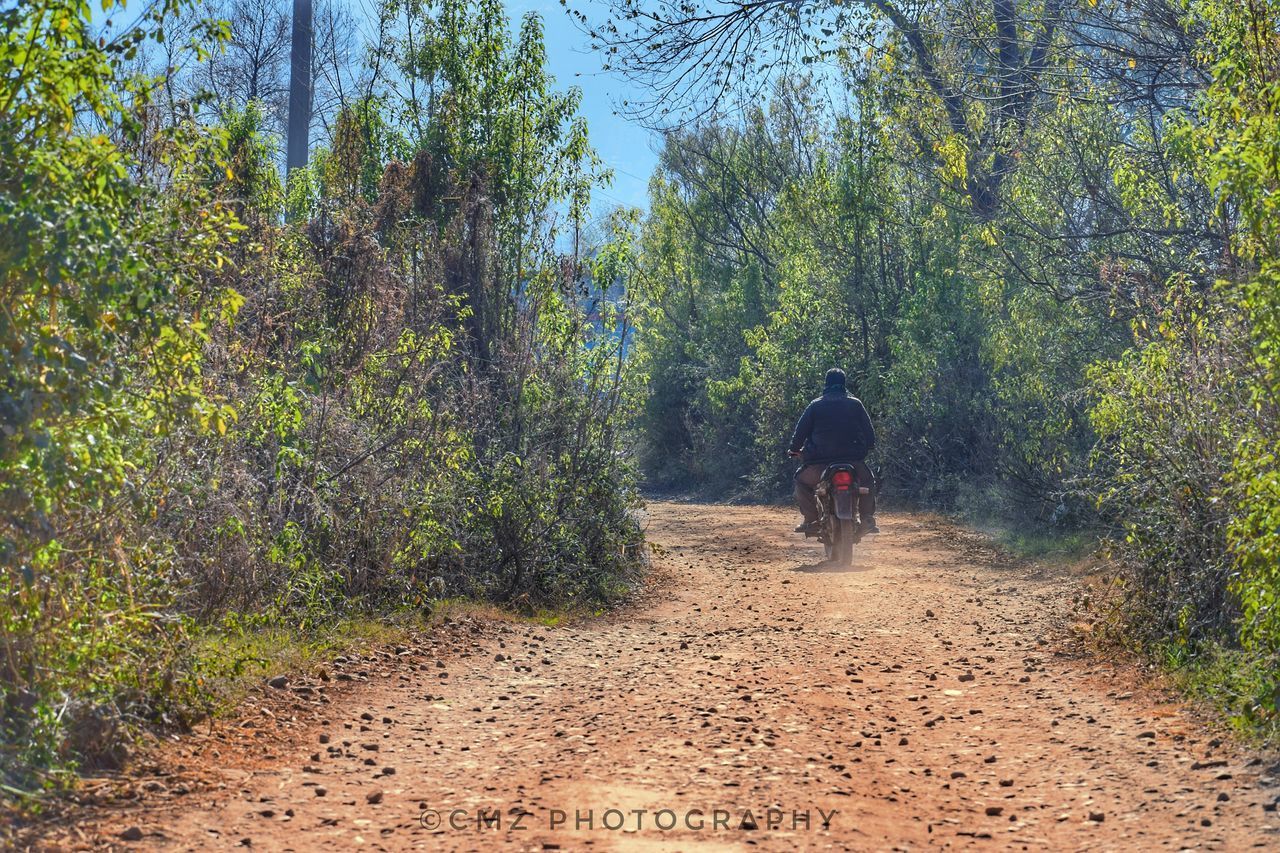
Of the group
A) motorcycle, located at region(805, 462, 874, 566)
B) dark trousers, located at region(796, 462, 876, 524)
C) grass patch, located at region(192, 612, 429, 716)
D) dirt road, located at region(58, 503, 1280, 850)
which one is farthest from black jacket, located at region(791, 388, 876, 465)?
grass patch, located at region(192, 612, 429, 716)

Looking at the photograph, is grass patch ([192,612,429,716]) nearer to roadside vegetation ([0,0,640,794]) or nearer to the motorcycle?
roadside vegetation ([0,0,640,794])

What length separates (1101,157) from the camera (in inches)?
579

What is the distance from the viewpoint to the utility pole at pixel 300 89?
75.5 ft

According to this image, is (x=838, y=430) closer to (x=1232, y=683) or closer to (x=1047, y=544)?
(x=1047, y=544)

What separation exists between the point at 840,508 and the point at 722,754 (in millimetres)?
8348

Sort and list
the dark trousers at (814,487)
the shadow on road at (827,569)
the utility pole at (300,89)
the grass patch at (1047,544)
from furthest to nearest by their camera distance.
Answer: the utility pole at (300,89), the dark trousers at (814,487), the grass patch at (1047,544), the shadow on road at (827,569)

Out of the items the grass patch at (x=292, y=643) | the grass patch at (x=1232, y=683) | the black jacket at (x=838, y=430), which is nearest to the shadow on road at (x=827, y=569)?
the black jacket at (x=838, y=430)

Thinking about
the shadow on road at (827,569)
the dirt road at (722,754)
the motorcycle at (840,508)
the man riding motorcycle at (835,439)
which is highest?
the man riding motorcycle at (835,439)

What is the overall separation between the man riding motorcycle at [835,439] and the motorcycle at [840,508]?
0.49 feet

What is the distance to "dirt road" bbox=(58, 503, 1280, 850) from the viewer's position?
5227mm

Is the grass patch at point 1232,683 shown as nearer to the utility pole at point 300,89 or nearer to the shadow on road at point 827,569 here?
the shadow on road at point 827,569

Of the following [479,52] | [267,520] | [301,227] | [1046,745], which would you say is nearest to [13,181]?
[267,520]

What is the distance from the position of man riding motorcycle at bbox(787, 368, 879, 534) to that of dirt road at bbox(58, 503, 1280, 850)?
417cm

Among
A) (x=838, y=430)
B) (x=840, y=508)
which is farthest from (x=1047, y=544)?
(x=838, y=430)
